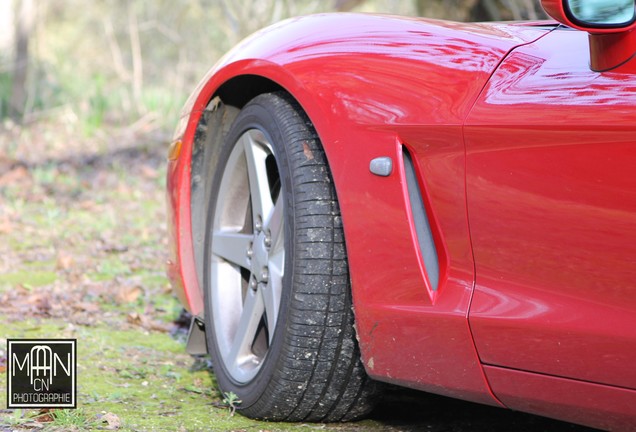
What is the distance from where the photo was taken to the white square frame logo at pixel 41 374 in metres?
2.79

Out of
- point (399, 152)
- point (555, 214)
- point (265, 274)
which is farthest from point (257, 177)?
point (555, 214)

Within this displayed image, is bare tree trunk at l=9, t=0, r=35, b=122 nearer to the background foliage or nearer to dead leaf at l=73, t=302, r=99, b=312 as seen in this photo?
the background foliage

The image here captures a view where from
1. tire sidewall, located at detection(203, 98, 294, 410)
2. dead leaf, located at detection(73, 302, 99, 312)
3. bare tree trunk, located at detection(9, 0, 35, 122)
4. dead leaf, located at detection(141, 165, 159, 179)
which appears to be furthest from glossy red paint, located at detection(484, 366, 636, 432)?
bare tree trunk, located at detection(9, 0, 35, 122)

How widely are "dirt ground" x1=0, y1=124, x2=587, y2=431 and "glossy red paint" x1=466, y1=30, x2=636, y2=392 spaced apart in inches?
33.2

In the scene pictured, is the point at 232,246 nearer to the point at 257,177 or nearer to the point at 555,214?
the point at 257,177

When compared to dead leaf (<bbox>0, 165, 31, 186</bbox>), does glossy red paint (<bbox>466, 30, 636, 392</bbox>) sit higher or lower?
lower

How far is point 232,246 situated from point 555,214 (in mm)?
1292

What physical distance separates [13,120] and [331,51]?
802 centimetres

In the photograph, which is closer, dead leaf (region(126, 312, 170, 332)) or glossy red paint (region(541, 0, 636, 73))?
glossy red paint (region(541, 0, 636, 73))

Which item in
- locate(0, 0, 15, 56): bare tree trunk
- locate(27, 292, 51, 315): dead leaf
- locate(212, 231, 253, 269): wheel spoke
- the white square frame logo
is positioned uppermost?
locate(0, 0, 15, 56): bare tree trunk

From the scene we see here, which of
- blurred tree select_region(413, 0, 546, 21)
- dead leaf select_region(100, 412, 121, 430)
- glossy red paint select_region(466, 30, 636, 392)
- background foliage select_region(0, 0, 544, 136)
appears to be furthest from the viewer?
background foliage select_region(0, 0, 544, 136)

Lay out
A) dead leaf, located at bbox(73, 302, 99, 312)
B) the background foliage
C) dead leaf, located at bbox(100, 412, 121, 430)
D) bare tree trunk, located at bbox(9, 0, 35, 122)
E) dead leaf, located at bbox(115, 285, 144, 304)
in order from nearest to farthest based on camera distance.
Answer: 1. dead leaf, located at bbox(100, 412, 121, 430)
2. dead leaf, located at bbox(73, 302, 99, 312)
3. dead leaf, located at bbox(115, 285, 144, 304)
4. the background foliage
5. bare tree trunk, located at bbox(9, 0, 35, 122)

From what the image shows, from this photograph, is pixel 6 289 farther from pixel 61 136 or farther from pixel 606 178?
pixel 61 136

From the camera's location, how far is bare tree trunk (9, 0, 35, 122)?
9977mm
